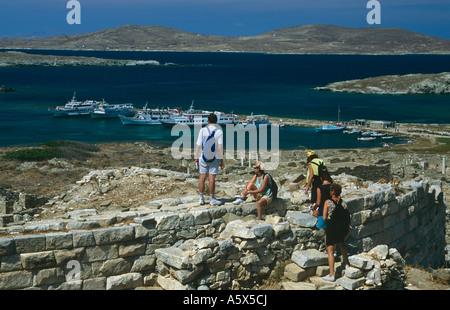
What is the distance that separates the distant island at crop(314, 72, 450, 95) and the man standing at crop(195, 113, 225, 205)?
112 m

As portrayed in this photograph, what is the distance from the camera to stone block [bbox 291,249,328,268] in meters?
8.90

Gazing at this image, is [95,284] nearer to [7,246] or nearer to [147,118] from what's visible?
[7,246]

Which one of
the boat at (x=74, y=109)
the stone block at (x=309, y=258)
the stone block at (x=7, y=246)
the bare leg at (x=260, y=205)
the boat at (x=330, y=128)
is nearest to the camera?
the stone block at (x=7, y=246)

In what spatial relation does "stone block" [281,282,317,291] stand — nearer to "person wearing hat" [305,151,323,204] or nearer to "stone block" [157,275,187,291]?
"stone block" [157,275,187,291]

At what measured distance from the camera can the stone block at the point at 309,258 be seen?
8.90 meters

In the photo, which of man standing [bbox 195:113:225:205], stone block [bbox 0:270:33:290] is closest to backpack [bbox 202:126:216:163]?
man standing [bbox 195:113:225:205]

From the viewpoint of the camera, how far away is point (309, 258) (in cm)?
890

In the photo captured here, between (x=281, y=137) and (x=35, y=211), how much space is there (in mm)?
51433

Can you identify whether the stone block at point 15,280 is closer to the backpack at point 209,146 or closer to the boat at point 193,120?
the backpack at point 209,146

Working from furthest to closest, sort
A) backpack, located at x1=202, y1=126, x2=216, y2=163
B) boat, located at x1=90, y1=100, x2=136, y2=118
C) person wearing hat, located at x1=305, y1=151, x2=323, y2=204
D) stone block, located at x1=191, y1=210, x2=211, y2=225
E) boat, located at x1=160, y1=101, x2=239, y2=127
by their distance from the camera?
boat, located at x1=90, y1=100, x2=136, y2=118, boat, located at x1=160, y1=101, x2=239, y2=127, person wearing hat, located at x1=305, y1=151, x2=323, y2=204, backpack, located at x1=202, y1=126, x2=216, y2=163, stone block, located at x1=191, y1=210, x2=211, y2=225

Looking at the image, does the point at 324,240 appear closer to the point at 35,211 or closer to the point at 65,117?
the point at 35,211

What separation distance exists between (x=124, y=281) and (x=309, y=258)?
122 inches

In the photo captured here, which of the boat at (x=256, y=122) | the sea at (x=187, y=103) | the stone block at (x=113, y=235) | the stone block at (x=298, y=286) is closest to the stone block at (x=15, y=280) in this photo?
the stone block at (x=113, y=235)

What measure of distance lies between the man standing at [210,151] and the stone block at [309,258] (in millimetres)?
1831
